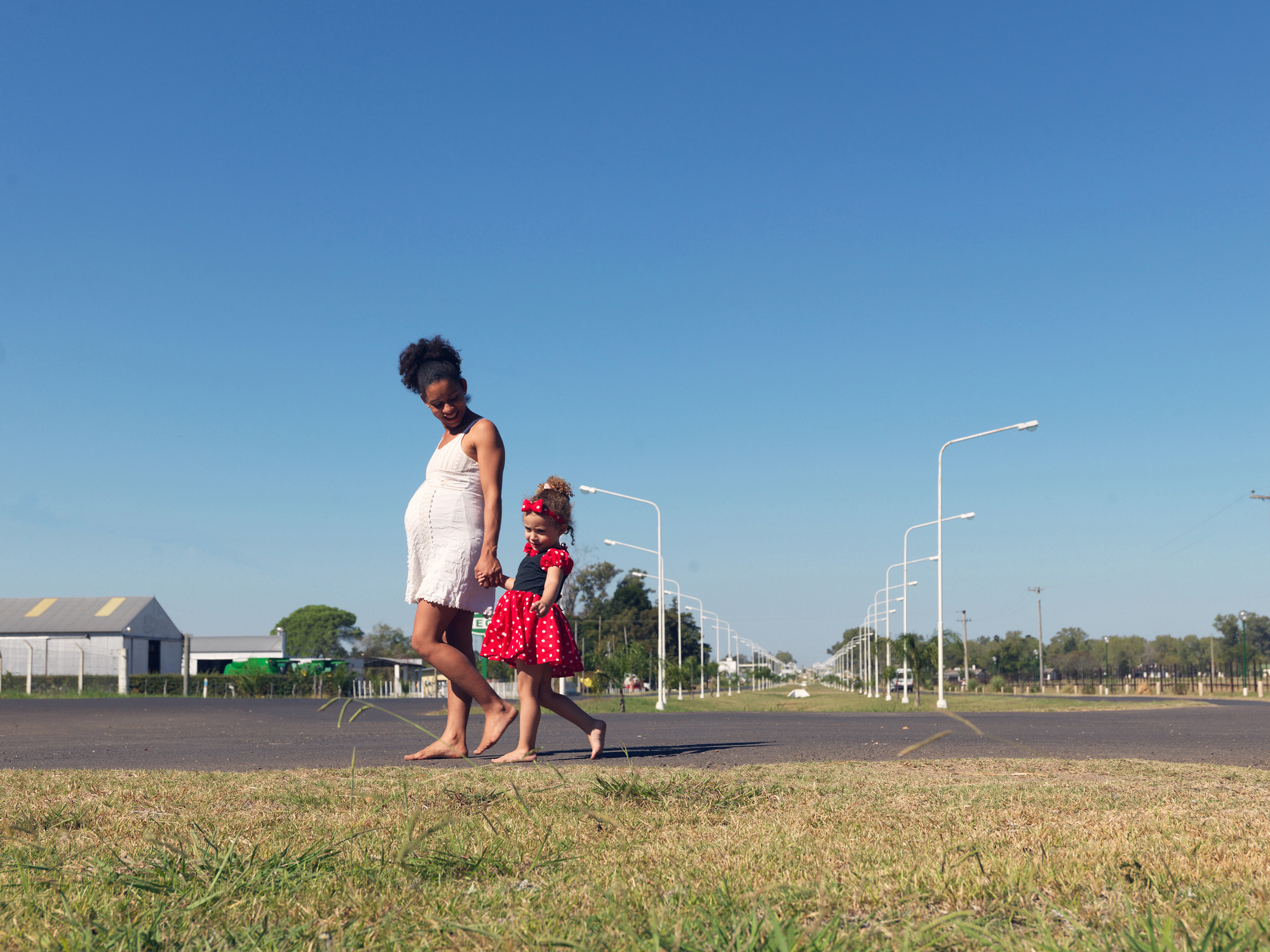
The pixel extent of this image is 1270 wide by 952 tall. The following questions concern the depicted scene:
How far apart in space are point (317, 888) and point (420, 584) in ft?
11.2

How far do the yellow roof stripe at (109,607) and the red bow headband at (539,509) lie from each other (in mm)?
61473

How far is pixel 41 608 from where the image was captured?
60.8 metres

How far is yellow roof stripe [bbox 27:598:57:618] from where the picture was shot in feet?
198

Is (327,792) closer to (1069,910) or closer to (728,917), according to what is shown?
(728,917)

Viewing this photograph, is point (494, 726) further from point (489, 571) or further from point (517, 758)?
point (489, 571)

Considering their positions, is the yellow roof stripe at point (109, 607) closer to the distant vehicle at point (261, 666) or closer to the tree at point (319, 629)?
the distant vehicle at point (261, 666)

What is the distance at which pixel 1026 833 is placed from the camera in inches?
102

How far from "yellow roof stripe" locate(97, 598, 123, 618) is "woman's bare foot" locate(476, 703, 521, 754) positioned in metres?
61.4

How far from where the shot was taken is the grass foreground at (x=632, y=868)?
1628 mm

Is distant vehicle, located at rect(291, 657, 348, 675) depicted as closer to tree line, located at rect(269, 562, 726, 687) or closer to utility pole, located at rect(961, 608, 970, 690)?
tree line, located at rect(269, 562, 726, 687)

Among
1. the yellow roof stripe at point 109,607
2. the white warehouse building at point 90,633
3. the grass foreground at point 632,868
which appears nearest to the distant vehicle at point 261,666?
the white warehouse building at point 90,633

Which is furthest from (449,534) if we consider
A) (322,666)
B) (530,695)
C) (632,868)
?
(322,666)

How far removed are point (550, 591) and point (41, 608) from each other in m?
66.0

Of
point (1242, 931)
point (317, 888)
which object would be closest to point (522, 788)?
point (317, 888)
